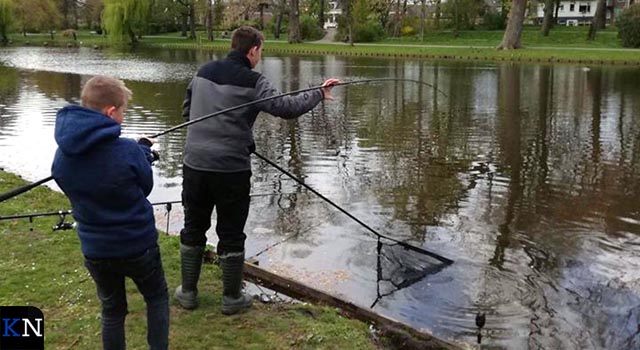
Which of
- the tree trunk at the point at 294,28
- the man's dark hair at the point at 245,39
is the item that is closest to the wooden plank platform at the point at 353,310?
the man's dark hair at the point at 245,39

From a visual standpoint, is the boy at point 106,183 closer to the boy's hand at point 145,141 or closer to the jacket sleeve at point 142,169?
the jacket sleeve at point 142,169

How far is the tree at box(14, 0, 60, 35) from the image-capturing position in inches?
2945

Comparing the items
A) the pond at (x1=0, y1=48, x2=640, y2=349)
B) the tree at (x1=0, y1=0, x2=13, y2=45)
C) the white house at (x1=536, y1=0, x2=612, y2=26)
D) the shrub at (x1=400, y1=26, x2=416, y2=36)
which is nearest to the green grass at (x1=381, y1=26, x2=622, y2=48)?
the shrub at (x1=400, y1=26, x2=416, y2=36)

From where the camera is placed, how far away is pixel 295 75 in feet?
105

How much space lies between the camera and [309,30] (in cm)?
6888

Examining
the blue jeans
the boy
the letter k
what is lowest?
the letter k

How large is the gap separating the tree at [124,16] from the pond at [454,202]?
43.1 meters

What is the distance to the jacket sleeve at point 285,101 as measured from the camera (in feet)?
16.0

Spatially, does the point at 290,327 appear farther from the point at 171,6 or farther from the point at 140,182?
the point at 171,6

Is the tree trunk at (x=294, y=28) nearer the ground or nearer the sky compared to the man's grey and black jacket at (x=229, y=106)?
nearer the sky

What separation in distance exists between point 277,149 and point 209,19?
60692 millimetres

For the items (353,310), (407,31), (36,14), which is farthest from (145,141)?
(36,14)

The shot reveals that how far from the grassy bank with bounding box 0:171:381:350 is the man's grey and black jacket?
1169mm

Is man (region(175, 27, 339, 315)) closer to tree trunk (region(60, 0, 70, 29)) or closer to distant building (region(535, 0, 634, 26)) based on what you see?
distant building (region(535, 0, 634, 26))
